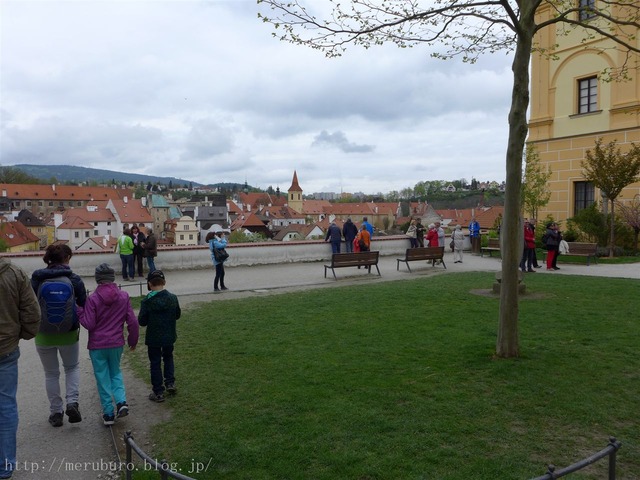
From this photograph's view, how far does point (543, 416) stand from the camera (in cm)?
492

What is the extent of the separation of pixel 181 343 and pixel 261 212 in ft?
464

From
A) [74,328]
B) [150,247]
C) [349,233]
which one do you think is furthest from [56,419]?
[349,233]

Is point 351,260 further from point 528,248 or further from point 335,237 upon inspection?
point 528,248

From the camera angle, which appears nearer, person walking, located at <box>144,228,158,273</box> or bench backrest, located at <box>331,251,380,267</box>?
bench backrest, located at <box>331,251,380,267</box>

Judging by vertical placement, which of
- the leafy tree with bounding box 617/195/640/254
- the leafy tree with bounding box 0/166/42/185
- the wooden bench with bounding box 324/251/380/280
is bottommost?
the wooden bench with bounding box 324/251/380/280

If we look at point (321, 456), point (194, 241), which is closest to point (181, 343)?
point (321, 456)

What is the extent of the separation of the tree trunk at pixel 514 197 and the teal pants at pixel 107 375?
15.3 ft

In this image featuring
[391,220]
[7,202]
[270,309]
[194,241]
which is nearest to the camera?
[270,309]

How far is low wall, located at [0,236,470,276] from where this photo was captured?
15064mm

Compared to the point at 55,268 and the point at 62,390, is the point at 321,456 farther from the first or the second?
the point at 62,390

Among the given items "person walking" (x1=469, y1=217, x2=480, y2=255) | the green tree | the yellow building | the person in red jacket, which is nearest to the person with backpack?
the person in red jacket

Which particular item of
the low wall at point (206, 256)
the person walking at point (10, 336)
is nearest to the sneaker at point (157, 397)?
the person walking at point (10, 336)

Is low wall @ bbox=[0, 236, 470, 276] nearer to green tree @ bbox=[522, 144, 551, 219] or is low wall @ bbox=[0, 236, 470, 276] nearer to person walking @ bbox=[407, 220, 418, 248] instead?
person walking @ bbox=[407, 220, 418, 248]

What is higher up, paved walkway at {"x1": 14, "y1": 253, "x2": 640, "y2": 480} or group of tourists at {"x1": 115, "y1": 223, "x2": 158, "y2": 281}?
group of tourists at {"x1": 115, "y1": 223, "x2": 158, "y2": 281}
